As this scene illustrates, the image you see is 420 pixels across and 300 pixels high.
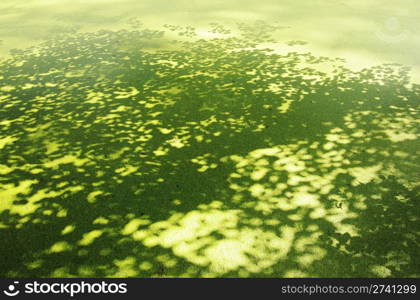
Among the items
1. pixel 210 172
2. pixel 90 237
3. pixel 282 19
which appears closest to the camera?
pixel 90 237

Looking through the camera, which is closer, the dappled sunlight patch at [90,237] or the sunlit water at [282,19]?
the dappled sunlight patch at [90,237]

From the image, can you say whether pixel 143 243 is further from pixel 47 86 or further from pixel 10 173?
pixel 47 86

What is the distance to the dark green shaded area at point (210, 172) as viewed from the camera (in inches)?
243

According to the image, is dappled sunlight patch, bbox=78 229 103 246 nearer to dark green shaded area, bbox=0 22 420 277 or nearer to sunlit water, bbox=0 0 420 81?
dark green shaded area, bbox=0 22 420 277

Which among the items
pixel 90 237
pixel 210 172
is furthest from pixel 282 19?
pixel 90 237

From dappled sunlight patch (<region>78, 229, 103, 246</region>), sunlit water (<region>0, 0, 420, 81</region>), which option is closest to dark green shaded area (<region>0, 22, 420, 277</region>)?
dappled sunlight patch (<region>78, 229, 103, 246</region>)

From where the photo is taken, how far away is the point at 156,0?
29.0 m

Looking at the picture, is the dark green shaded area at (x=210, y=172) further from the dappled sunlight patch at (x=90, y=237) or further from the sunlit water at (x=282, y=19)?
the sunlit water at (x=282, y=19)

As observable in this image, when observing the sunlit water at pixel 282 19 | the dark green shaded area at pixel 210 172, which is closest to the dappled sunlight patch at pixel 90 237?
the dark green shaded area at pixel 210 172

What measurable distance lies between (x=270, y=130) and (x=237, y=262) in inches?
200

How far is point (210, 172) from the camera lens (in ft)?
27.6

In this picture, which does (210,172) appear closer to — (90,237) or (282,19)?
(90,237)

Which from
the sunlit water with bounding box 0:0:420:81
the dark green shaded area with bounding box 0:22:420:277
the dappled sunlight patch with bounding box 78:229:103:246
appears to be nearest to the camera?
the dark green shaded area with bounding box 0:22:420:277

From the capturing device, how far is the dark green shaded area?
6.18 m
